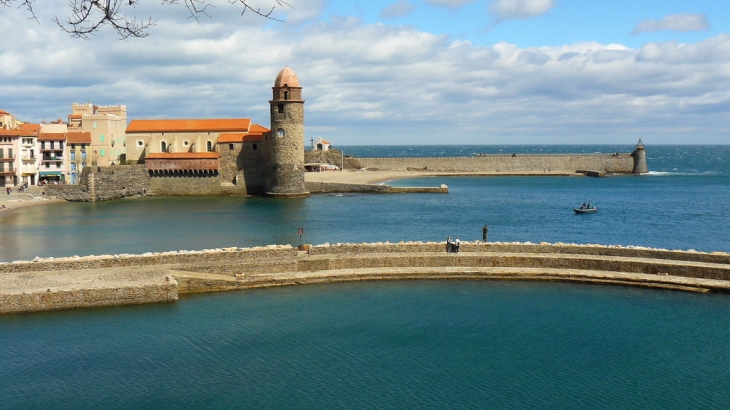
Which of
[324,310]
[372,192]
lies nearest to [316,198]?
[372,192]

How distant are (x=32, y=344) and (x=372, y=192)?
54.6m

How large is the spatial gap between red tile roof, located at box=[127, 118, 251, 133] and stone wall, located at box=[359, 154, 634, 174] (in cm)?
3959

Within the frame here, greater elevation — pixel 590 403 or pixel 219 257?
pixel 219 257

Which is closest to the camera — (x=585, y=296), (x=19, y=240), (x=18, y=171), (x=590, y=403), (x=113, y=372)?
(x=590, y=403)

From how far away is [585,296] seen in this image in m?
23.8

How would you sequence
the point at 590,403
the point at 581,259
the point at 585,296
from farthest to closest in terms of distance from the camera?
the point at 581,259
the point at 585,296
the point at 590,403

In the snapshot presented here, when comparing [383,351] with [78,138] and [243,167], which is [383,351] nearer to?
[243,167]

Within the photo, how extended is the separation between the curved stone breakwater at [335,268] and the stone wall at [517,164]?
82.1m

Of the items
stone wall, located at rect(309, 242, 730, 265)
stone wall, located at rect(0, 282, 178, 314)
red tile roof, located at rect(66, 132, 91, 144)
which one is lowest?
stone wall, located at rect(0, 282, 178, 314)

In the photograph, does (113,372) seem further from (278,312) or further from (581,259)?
(581,259)

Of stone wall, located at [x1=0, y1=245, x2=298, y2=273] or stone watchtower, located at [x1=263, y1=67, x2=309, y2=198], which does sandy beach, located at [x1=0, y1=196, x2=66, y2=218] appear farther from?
stone wall, located at [x1=0, y1=245, x2=298, y2=273]

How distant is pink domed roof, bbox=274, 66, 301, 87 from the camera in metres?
65.2

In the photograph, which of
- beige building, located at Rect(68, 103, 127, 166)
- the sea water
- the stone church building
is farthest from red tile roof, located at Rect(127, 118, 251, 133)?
the sea water

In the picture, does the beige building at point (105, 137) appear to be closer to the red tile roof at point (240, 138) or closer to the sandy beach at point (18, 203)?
the sandy beach at point (18, 203)
